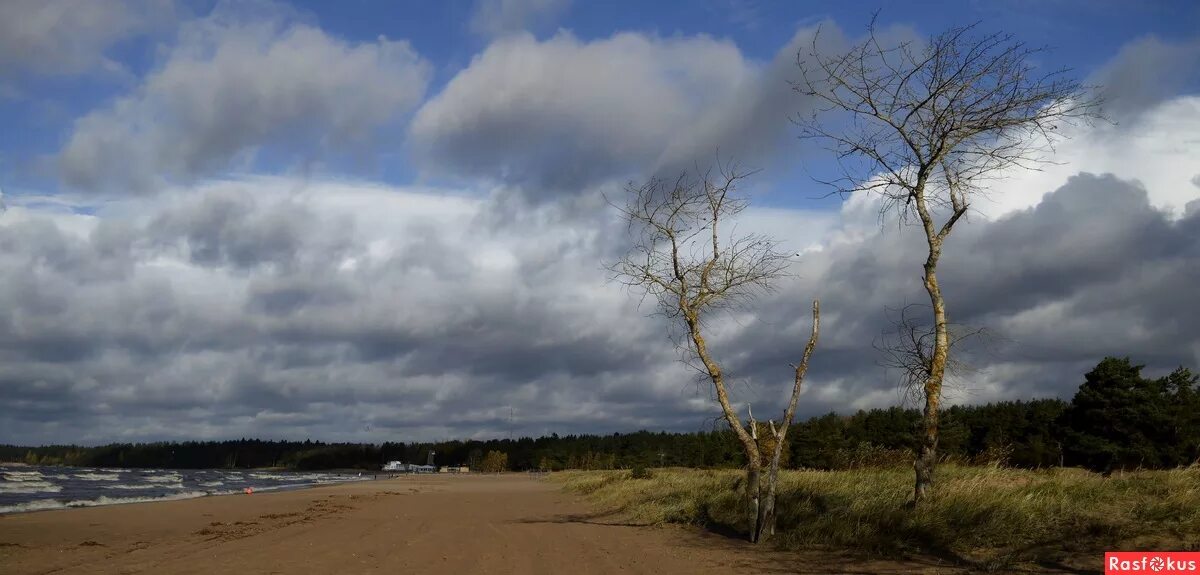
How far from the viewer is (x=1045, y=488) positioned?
13.0 m

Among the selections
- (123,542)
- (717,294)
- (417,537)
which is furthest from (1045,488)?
(123,542)

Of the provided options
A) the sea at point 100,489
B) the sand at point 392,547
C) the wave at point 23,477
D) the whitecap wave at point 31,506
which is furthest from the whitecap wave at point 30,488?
the sand at point 392,547

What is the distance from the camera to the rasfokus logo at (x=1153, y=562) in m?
9.00

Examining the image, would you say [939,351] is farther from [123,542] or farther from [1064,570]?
[123,542]

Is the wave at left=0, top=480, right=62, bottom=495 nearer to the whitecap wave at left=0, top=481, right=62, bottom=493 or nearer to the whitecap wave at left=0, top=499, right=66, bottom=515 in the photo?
the whitecap wave at left=0, top=481, right=62, bottom=493

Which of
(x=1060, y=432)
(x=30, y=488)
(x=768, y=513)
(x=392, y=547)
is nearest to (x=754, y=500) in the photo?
(x=768, y=513)

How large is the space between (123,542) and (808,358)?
1535cm

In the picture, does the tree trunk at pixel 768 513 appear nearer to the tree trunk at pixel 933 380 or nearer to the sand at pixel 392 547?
the sand at pixel 392 547

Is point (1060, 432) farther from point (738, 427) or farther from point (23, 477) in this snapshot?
point (23, 477)

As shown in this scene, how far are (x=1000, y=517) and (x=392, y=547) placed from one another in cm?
1056

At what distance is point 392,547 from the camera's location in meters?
15.5

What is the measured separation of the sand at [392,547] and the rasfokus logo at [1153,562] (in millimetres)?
1731

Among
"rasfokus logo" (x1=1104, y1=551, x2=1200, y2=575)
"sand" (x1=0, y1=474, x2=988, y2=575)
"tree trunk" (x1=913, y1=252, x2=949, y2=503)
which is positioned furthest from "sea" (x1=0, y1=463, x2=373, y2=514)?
"rasfokus logo" (x1=1104, y1=551, x2=1200, y2=575)

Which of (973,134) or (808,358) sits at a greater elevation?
(973,134)
